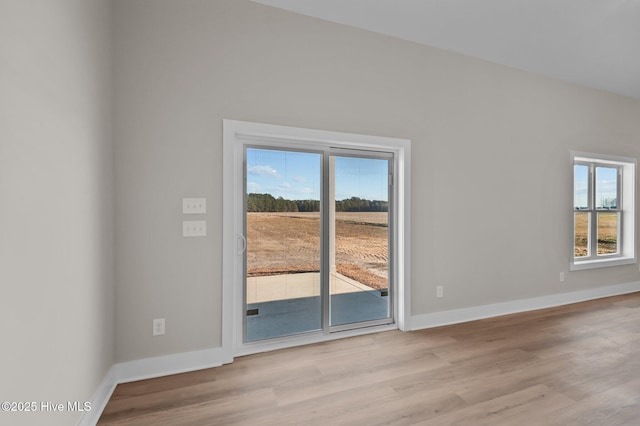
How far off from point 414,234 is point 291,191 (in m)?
1.41

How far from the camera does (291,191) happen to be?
288 cm

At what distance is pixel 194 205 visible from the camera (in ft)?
8.09

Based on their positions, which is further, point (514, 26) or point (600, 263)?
point (600, 263)

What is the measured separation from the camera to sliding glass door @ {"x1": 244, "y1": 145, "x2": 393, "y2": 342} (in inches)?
110

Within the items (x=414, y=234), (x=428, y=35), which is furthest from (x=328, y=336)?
(x=428, y=35)

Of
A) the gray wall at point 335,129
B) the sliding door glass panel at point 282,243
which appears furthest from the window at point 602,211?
the sliding door glass panel at point 282,243

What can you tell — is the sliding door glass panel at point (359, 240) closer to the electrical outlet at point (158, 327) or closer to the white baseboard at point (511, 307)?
the white baseboard at point (511, 307)

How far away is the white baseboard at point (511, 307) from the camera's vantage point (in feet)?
11.0

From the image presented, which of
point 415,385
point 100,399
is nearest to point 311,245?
point 415,385

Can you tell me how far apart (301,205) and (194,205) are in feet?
3.14

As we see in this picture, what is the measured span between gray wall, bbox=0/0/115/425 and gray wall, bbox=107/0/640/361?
0.80 ft

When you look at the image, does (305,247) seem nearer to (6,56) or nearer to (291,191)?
(291,191)

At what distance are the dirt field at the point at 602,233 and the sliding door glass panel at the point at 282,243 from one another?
415cm

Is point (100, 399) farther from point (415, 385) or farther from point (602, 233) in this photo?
point (602, 233)
